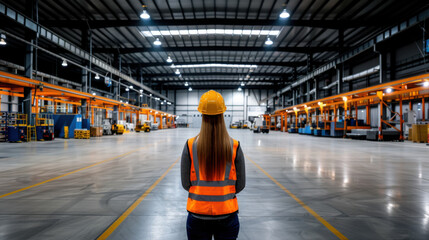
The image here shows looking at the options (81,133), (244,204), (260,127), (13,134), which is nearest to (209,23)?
(81,133)

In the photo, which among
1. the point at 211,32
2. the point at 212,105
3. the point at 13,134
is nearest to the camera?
the point at 212,105

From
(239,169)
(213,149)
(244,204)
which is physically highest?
(213,149)

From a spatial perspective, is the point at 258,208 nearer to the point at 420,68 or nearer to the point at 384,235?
the point at 384,235

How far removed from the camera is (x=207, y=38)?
966 inches

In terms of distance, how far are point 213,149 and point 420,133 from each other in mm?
23356

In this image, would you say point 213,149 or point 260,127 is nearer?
point 213,149

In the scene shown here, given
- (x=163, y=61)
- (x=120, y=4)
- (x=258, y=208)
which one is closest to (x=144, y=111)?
(x=163, y=61)

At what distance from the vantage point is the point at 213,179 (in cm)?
151

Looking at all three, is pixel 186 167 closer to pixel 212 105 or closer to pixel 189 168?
pixel 189 168

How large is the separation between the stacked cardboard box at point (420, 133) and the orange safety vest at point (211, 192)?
74.9 feet

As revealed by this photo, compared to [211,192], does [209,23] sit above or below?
above

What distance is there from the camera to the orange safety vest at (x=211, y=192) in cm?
145

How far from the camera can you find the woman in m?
1.46

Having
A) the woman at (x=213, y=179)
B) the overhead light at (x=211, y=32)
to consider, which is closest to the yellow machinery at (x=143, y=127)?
the overhead light at (x=211, y=32)
